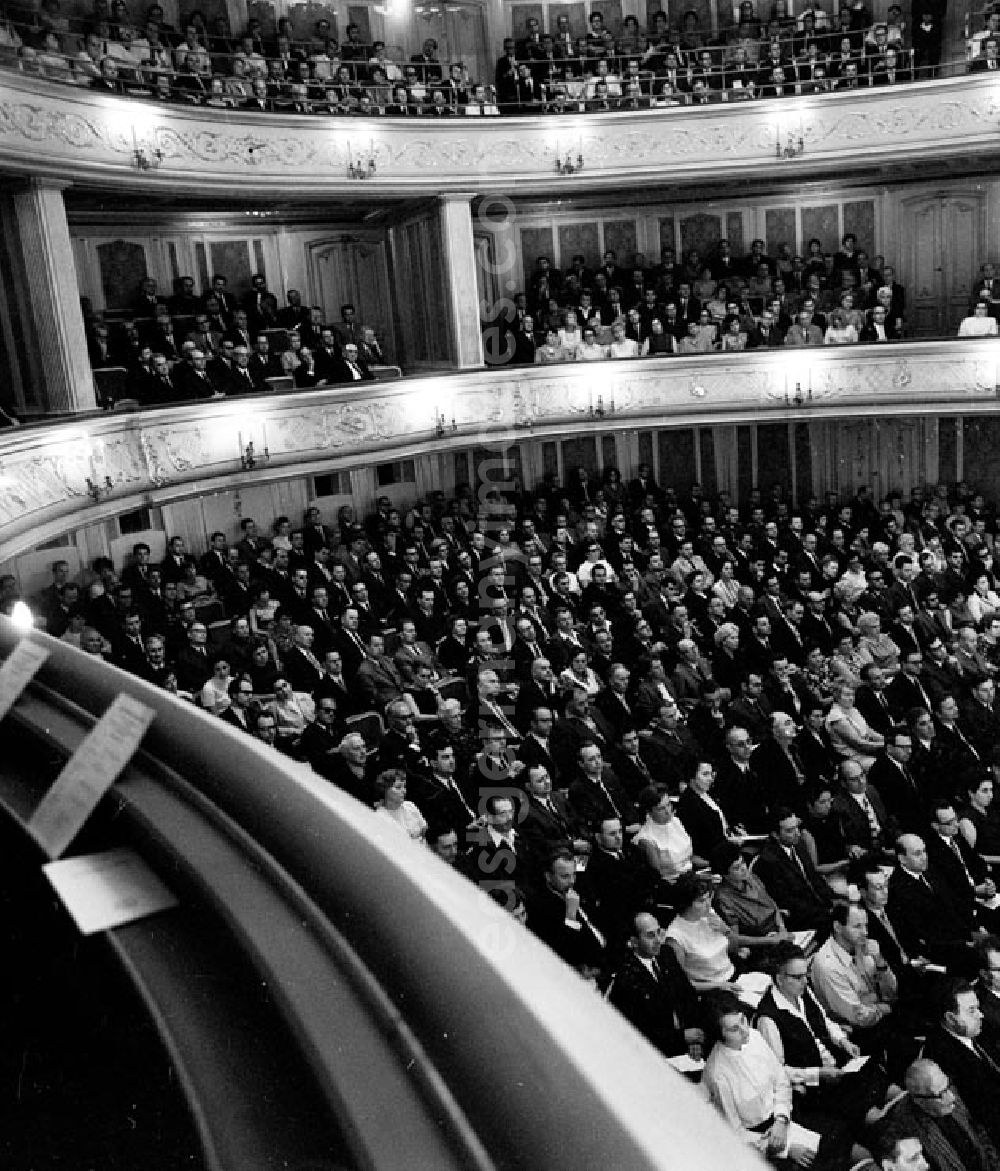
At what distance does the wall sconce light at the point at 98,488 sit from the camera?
31.7ft

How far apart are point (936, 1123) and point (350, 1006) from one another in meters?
4.24

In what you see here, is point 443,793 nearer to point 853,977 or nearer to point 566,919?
point 566,919

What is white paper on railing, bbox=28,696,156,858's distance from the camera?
1388 millimetres

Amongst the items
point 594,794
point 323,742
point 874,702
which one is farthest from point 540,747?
point 874,702

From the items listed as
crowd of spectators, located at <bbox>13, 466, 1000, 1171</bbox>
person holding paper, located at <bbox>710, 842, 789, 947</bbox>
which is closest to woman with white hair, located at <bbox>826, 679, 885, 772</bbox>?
crowd of spectators, located at <bbox>13, 466, 1000, 1171</bbox>

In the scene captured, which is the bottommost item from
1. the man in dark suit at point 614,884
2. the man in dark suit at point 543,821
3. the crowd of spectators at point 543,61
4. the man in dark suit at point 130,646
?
the man in dark suit at point 614,884

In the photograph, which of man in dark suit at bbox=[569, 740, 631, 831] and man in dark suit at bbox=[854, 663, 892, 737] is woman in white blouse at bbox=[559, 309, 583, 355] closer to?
man in dark suit at bbox=[854, 663, 892, 737]

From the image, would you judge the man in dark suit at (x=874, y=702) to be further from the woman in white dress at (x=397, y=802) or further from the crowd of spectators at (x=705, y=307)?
the crowd of spectators at (x=705, y=307)

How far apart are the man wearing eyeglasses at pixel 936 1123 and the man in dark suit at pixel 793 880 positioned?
1.96 m

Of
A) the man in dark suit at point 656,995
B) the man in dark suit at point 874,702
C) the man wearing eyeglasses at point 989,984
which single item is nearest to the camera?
the man wearing eyeglasses at point 989,984

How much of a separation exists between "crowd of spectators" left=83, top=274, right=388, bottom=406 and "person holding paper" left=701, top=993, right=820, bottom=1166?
8.71m

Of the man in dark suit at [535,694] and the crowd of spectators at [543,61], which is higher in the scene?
Answer: the crowd of spectators at [543,61]

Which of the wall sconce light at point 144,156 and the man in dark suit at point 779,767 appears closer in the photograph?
the man in dark suit at point 779,767

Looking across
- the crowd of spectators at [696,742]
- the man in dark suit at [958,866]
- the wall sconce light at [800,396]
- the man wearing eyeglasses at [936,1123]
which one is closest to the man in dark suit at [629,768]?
the crowd of spectators at [696,742]
